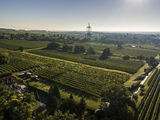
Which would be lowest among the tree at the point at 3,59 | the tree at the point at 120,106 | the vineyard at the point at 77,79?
the vineyard at the point at 77,79

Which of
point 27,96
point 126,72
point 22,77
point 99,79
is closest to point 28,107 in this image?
point 27,96

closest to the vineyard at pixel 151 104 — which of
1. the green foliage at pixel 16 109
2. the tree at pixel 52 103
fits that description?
the tree at pixel 52 103

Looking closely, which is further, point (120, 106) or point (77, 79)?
point (77, 79)

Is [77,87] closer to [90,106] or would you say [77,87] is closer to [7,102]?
[90,106]

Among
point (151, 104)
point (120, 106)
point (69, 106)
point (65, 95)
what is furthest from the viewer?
point (65, 95)

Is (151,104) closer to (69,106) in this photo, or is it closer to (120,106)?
(120,106)

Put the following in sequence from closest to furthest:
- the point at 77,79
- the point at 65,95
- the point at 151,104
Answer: the point at 151,104
the point at 65,95
the point at 77,79

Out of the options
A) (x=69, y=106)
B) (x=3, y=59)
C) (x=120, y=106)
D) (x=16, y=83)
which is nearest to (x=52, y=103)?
(x=69, y=106)

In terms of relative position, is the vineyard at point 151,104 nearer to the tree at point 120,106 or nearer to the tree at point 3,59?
the tree at point 120,106

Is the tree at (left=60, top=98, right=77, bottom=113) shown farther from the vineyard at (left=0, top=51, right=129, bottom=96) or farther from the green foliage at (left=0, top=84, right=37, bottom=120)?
the vineyard at (left=0, top=51, right=129, bottom=96)
